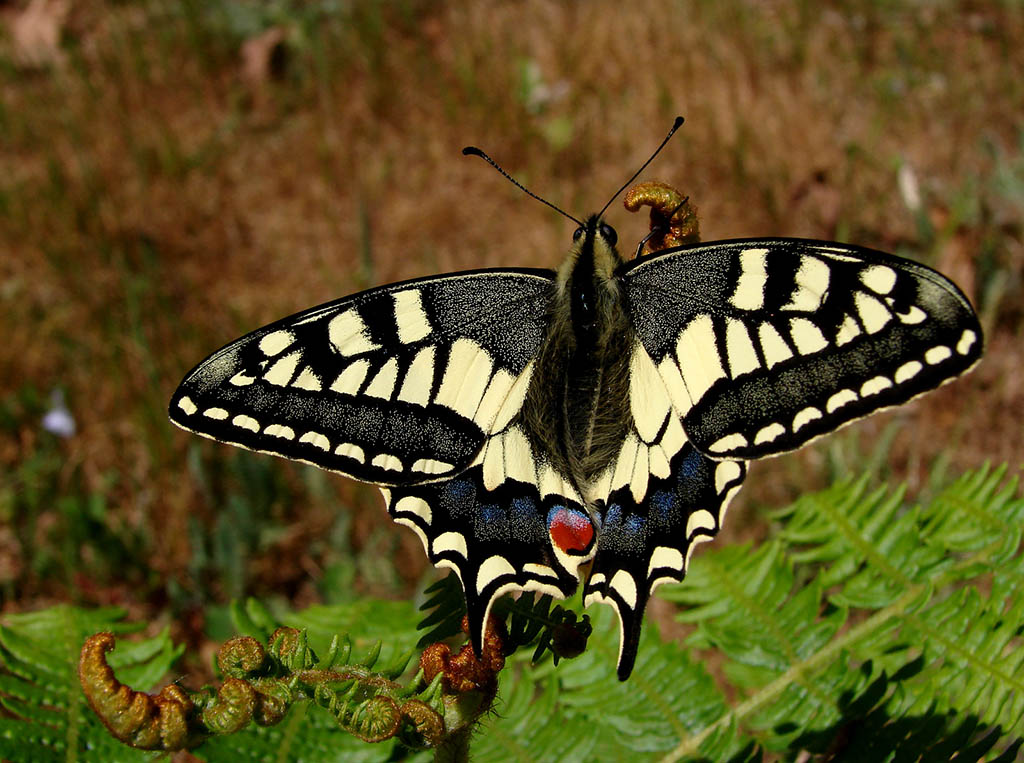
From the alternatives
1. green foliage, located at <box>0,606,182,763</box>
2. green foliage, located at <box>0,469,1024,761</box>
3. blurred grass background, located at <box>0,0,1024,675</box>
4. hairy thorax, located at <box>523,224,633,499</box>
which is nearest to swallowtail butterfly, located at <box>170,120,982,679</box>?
hairy thorax, located at <box>523,224,633,499</box>

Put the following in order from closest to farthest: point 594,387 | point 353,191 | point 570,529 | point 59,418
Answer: point 570,529
point 594,387
point 59,418
point 353,191

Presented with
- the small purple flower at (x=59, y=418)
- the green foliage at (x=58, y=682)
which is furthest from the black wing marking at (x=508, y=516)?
the small purple flower at (x=59, y=418)

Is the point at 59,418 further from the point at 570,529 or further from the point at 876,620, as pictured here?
the point at 876,620

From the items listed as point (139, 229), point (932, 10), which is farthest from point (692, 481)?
point (932, 10)

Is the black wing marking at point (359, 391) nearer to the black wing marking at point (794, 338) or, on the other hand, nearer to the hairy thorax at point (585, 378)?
the hairy thorax at point (585, 378)

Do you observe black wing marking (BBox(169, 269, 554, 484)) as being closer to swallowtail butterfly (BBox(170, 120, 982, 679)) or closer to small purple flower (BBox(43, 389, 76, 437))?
swallowtail butterfly (BBox(170, 120, 982, 679))

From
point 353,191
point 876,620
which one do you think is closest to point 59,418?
point 353,191

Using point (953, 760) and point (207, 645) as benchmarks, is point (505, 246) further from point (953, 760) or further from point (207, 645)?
point (953, 760)
